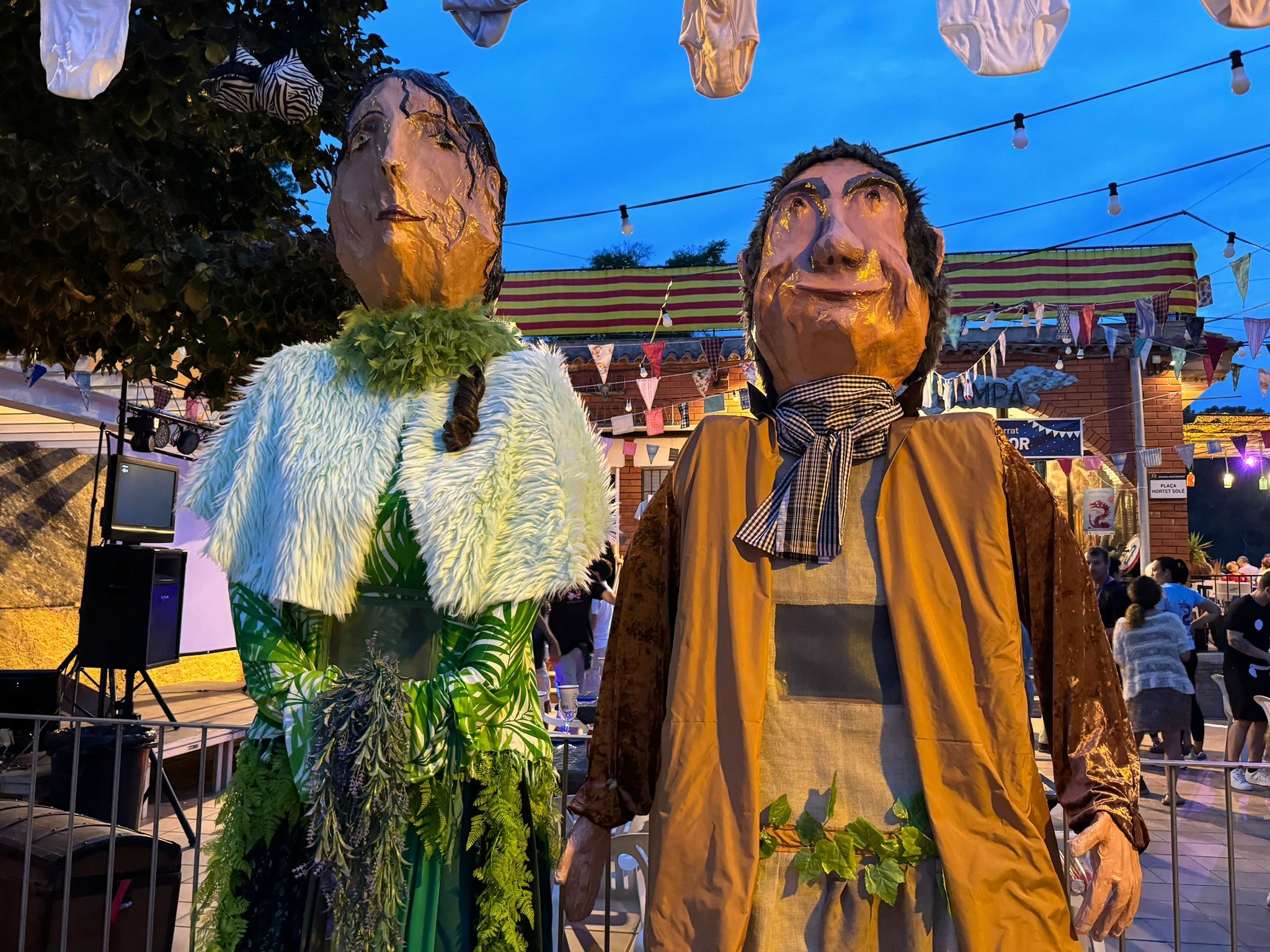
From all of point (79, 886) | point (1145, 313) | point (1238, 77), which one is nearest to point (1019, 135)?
point (1238, 77)

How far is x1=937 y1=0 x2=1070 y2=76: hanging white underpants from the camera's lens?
10.1 ft

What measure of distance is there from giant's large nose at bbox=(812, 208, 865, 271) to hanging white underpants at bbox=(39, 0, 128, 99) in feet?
7.85

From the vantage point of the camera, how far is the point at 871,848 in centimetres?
161

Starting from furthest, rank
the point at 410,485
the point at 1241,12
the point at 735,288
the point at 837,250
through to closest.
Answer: the point at 735,288, the point at 1241,12, the point at 410,485, the point at 837,250

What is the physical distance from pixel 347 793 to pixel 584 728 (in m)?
5.20

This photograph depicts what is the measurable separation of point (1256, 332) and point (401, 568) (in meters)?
12.7

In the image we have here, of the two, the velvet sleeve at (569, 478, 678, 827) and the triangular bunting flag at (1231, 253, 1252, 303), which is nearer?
the velvet sleeve at (569, 478, 678, 827)

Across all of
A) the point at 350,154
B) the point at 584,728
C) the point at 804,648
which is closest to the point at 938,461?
the point at 804,648

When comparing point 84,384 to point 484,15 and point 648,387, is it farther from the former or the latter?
point 648,387

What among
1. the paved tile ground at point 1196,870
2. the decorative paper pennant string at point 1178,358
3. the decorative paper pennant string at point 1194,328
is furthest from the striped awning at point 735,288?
the paved tile ground at point 1196,870

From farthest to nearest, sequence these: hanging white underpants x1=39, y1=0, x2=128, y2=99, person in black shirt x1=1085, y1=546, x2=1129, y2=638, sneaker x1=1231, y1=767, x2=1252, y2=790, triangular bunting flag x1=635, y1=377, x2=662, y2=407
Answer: triangular bunting flag x1=635, y1=377, x2=662, y2=407, person in black shirt x1=1085, y1=546, x2=1129, y2=638, sneaker x1=1231, y1=767, x2=1252, y2=790, hanging white underpants x1=39, y1=0, x2=128, y2=99

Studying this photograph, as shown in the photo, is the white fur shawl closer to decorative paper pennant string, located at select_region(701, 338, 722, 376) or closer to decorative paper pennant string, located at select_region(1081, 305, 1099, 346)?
decorative paper pennant string, located at select_region(1081, 305, 1099, 346)

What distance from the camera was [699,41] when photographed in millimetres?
3555

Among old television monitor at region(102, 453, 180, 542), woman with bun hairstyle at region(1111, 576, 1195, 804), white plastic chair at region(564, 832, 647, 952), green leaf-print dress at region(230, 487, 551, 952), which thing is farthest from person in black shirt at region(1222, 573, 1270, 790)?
old television monitor at region(102, 453, 180, 542)
